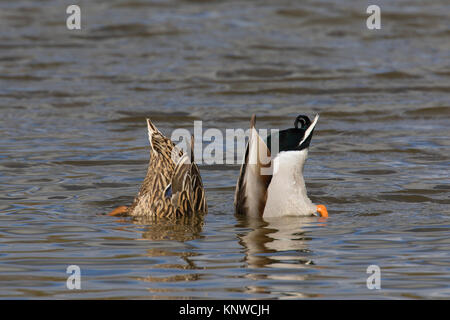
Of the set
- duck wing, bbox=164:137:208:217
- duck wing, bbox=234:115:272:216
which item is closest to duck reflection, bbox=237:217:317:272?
duck wing, bbox=234:115:272:216

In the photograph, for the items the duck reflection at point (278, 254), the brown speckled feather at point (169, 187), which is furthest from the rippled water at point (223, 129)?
the brown speckled feather at point (169, 187)

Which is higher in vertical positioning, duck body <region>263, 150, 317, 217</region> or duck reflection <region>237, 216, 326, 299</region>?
duck body <region>263, 150, 317, 217</region>

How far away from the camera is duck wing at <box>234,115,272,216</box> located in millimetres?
7973

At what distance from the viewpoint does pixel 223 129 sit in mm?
12211

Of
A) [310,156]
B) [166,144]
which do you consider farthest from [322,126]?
[166,144]

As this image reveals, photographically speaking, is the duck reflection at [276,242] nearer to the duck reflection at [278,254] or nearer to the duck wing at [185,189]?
the duck reflection at [278,254]

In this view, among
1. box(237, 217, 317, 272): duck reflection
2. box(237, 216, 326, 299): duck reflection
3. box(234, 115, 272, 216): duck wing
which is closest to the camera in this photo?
box(237, 216, 326, 299): duck reflection

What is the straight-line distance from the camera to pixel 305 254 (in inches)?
286

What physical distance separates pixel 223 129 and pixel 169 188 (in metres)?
3.69

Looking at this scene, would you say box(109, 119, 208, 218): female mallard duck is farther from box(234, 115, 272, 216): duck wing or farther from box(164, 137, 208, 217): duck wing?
box(234, 115, 272, 216): duck wing

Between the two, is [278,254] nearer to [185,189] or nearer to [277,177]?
[277,177]

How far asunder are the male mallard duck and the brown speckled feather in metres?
0.39

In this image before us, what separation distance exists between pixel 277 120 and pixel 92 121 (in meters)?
2.32

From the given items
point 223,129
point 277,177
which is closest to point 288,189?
point 277,177
